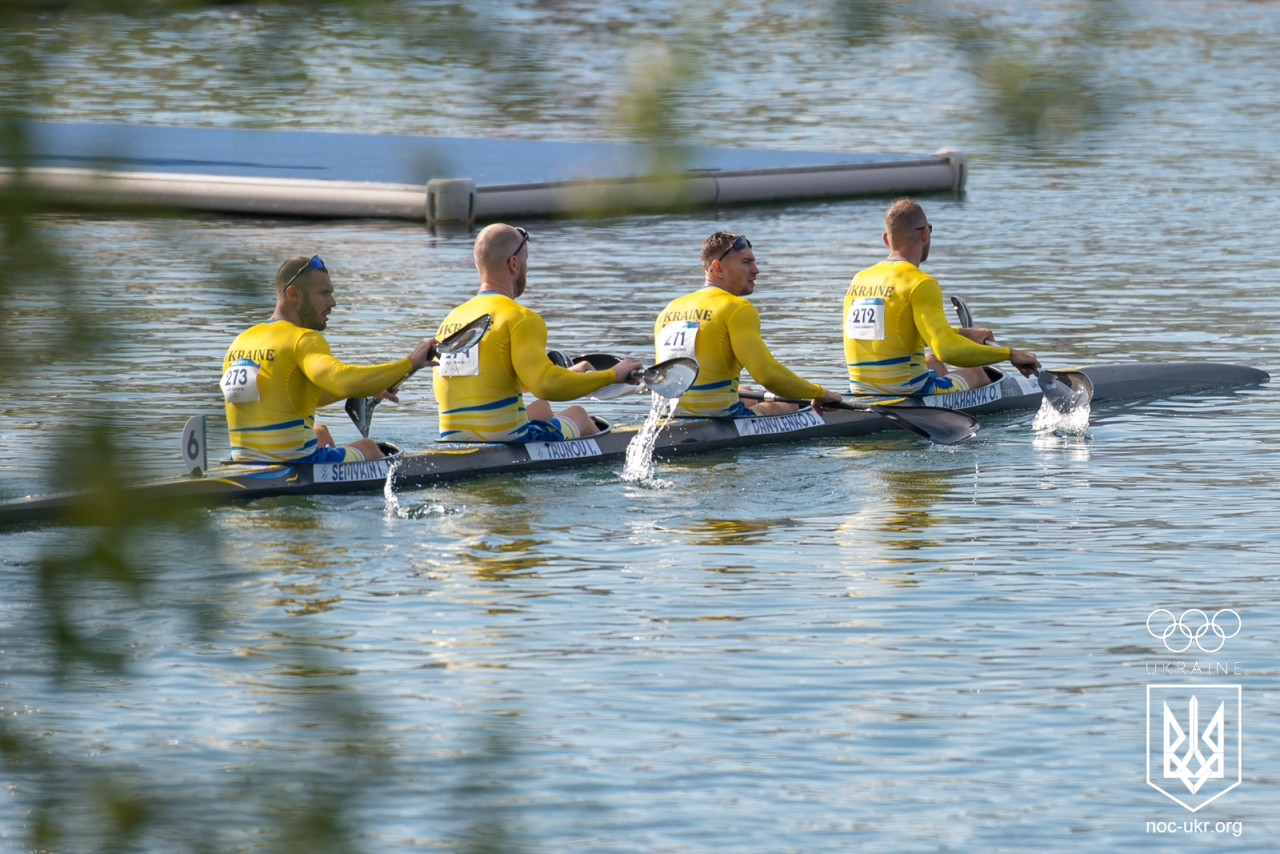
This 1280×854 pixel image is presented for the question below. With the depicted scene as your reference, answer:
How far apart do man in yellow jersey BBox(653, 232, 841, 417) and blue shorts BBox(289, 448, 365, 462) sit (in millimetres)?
2267

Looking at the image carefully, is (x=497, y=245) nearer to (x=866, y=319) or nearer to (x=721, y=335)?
(x=721, y=335)

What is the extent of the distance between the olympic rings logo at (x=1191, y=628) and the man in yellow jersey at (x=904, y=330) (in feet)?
14.1

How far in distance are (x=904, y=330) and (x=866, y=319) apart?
27 cm

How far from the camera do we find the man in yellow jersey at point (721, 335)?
11422mm

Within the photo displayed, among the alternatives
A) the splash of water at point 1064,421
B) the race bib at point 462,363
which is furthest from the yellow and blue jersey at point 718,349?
the splash of water at point 1064,421

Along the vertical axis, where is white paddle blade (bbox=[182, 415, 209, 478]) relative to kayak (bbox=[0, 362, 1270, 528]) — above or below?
above

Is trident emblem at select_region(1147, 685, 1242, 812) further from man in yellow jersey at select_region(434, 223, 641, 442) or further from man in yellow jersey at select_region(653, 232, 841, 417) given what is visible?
man in yellow jersey at select_region(653, 232, 841, 417)

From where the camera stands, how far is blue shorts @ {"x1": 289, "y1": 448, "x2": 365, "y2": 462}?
10.1 metres

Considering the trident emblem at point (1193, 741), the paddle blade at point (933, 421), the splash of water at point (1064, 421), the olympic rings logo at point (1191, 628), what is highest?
the paddle blade at point (933, 421)

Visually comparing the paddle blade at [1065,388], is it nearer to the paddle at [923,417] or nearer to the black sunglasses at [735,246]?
the paddle at [923,417]

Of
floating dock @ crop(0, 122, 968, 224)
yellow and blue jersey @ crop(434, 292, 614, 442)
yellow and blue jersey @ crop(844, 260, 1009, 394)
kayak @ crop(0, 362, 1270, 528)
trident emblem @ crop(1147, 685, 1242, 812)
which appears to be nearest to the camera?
trident emblem @ crop(1147, 685, 1242, 812)

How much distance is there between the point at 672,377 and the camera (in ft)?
36.3

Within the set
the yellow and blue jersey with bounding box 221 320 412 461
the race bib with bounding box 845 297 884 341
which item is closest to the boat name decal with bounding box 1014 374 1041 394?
the race bib with bounding box 845 297 884 341

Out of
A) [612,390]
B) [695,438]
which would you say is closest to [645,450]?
[695,438]
